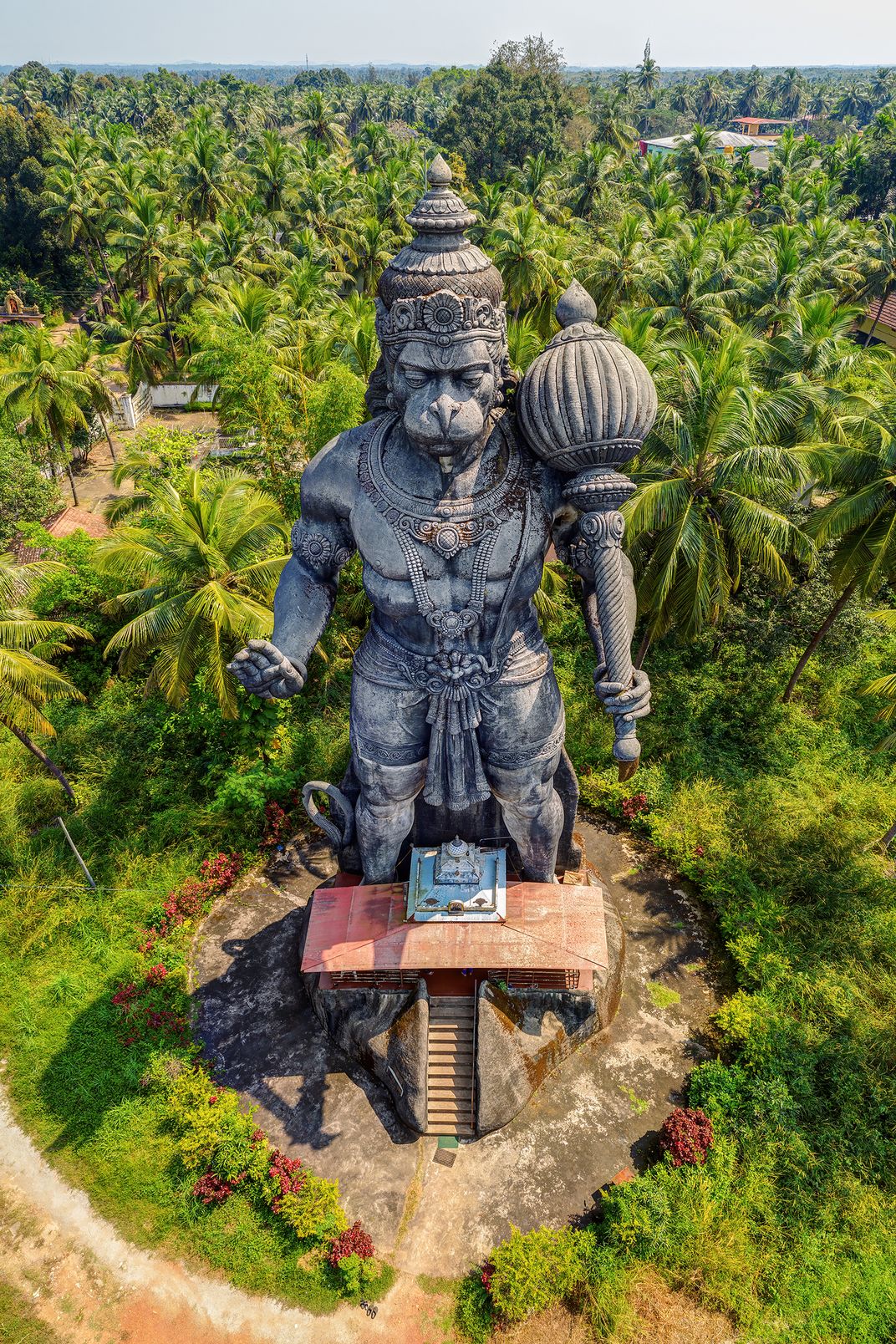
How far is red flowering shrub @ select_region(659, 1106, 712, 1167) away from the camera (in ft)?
26.6

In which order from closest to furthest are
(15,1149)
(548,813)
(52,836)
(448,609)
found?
1. (448,609)
2. (548,813)
3. (15,1149)
4. (52,836)

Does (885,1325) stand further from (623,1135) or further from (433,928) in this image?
(433,928)

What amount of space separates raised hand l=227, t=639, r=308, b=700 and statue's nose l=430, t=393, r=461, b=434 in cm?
214

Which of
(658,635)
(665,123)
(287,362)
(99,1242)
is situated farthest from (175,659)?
(665,123)

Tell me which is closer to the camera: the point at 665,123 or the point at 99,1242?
the point at 99,1242

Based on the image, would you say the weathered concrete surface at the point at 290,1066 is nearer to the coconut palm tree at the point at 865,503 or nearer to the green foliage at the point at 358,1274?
the green foliage at the point at 358,1274

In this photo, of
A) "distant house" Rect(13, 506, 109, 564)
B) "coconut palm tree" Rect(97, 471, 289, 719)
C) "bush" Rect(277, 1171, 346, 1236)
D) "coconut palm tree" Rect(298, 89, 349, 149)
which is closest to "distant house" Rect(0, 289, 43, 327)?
"distant house" Rect(13, 506, 109, 564)

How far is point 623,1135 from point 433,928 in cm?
Answer: 295

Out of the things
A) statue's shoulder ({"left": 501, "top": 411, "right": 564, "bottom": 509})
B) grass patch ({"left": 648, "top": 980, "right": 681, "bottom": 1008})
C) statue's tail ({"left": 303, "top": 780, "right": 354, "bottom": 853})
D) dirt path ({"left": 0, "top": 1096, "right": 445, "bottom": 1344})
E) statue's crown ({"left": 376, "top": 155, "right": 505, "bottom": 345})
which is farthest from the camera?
grass patch ({"left": 648, "top": 980, "right": 681, "bottom": 1008})

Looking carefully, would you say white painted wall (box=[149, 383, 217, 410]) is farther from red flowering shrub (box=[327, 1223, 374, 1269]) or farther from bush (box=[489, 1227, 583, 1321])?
bush (box=[489, 1227, 583, 1321])

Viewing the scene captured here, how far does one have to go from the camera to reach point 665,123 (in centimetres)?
9700

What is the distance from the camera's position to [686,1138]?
26.7 feet

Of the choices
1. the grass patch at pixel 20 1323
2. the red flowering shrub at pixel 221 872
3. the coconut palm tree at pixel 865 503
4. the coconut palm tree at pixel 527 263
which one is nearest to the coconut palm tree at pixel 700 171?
the coconut palm tree at pixel 527 263

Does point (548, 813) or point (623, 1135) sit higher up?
point (548, 813)
